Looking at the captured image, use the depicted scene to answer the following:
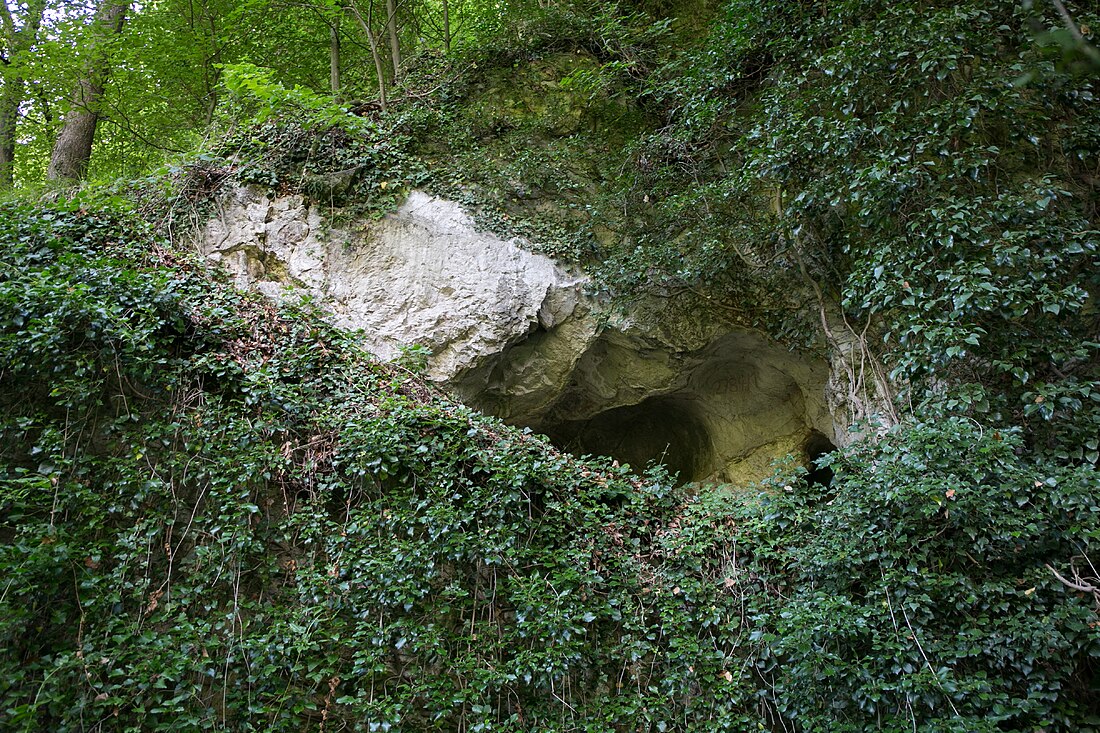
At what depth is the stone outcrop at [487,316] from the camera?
6.02 m

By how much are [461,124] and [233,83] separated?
2.09 meters

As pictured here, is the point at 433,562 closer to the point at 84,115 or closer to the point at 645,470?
the point at 645,470

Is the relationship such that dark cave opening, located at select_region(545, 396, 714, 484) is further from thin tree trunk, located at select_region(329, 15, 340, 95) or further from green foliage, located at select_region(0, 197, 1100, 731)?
thin tree trunk, located at select_region(329, 15, 340, 95)

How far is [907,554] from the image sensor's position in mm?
3756

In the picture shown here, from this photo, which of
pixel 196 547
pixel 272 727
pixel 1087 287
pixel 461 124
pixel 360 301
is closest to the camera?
pixel 272 727

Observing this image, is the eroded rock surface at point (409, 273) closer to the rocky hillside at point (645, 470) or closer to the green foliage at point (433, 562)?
the rocky hillside at point (645, 470)

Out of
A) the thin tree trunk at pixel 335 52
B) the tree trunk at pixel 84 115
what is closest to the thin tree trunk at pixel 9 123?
the tree trunk at pixel 84 115

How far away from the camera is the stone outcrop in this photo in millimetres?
6016

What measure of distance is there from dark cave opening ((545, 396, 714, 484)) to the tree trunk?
6.11 metres

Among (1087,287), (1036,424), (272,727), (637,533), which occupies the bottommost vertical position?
(272,727)

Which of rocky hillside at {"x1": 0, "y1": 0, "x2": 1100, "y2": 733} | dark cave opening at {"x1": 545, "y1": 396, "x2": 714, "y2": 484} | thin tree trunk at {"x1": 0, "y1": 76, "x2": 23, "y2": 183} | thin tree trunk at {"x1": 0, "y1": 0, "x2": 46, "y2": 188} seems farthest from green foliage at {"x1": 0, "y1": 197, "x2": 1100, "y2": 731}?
thin tree trunk at {"x1": 0, "y1": 76, "x2": 23, "y2": 183}

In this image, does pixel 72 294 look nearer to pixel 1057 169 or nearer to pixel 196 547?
pixel 196 547

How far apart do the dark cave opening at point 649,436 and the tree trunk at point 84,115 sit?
20.1ft

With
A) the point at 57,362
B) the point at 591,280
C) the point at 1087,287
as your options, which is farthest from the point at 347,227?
the point at 1087,287
